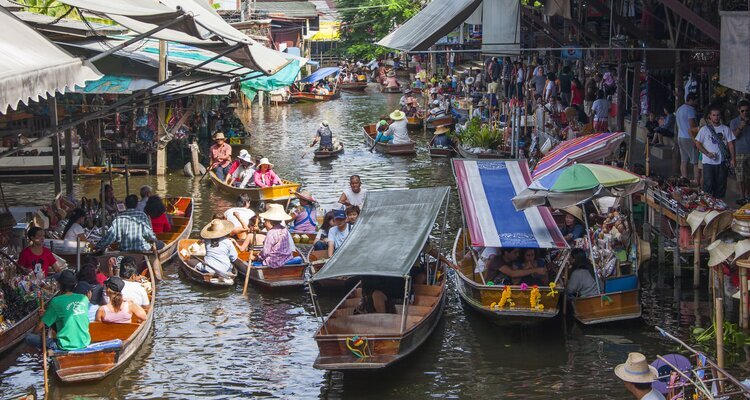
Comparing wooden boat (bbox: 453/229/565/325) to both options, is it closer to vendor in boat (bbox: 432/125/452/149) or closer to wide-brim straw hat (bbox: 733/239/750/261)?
wide-brim straw hat (bbox: 733/239/750/261)

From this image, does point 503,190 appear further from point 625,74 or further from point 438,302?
point 625,74

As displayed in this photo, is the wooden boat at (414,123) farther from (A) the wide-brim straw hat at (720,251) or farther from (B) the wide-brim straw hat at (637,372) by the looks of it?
(B) the wide-brim straw hat at (637,372)

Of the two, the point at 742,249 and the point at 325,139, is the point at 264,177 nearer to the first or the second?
the point at 325,139

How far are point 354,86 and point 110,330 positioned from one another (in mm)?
40624

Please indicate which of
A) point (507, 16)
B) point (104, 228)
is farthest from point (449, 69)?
point (104, 228)

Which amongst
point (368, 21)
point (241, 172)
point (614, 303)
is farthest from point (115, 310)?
point (368, 21)

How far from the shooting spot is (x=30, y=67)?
870 cm

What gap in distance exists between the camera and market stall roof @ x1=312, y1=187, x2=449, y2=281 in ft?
37.8

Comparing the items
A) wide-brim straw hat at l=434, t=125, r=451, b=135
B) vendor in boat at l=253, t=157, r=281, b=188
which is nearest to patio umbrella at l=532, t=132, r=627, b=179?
vendor in boat at l=253, t=157, r=281, b=188

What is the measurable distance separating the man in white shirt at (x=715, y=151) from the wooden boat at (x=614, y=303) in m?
2.83

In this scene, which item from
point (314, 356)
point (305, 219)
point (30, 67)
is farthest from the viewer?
point (305, 219)

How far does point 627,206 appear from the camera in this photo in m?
14.6

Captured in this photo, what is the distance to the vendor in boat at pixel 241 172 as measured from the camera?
21422mm

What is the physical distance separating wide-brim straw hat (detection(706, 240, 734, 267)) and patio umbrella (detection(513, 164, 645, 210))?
1292 millimetres
